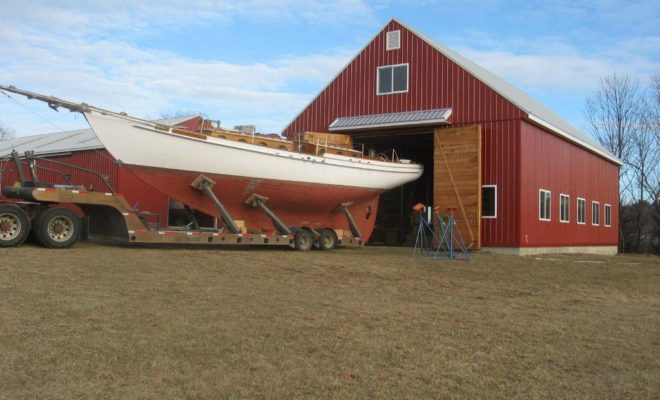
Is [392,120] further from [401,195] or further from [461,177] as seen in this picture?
[401,195]

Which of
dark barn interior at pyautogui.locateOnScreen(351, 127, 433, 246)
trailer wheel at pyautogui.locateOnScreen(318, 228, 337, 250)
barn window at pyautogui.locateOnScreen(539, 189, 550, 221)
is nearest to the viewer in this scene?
trailer wheel at pyautogui.locateOnScreen(318, 228, 337, 250)

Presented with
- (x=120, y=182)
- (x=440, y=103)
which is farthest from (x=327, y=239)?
(x=120, y=182)

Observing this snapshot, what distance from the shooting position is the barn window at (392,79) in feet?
71.5

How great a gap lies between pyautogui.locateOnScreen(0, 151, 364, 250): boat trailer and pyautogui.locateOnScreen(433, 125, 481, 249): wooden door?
5788 millimetres

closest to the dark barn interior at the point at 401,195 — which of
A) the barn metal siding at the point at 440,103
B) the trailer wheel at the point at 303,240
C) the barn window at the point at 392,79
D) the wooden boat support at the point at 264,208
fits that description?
the barn metal siding at the point at 440,103

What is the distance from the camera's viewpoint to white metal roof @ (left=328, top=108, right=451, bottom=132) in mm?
20250

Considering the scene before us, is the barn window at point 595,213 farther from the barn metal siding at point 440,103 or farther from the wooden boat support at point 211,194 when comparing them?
the wooden boat support at point 211,194

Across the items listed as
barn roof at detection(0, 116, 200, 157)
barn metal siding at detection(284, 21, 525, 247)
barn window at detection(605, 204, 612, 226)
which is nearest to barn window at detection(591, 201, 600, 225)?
barn window at detection(605, 204, 612, 226)

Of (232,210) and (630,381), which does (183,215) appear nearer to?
(232,210)

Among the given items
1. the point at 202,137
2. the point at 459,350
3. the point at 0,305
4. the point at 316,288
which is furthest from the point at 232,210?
the point at 459,350

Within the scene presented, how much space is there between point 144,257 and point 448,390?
9.17 m

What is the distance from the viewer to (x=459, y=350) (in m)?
6.39

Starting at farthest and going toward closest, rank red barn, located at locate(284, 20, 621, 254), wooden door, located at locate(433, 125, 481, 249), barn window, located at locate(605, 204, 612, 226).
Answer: barn window, located at locate(605, 204, 612, 226)
red barn, located at locate(284, 20, 621, 254)
wooden door, located at locate(433, 125, 481, 249)

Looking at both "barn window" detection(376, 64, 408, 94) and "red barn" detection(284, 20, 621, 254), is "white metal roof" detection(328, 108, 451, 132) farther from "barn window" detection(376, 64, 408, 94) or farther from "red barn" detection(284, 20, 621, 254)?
"barn window" detection(376, 64, 408, 94)
